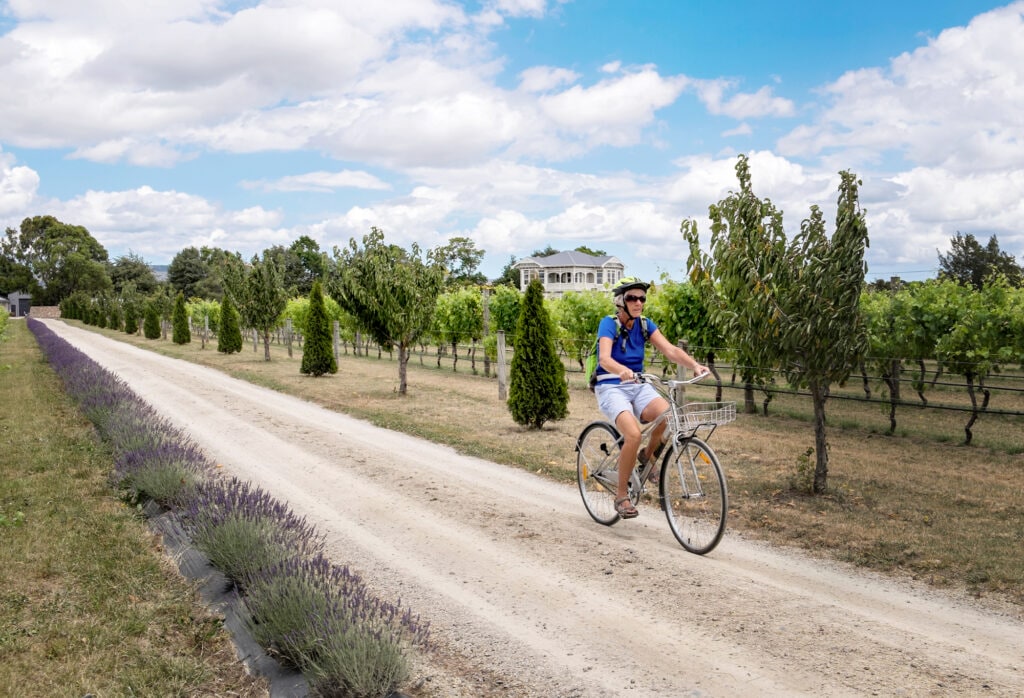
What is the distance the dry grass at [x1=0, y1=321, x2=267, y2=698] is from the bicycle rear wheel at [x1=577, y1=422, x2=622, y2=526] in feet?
11.3

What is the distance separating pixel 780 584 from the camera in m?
5.12

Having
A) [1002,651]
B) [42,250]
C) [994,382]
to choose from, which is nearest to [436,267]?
[1002,651]


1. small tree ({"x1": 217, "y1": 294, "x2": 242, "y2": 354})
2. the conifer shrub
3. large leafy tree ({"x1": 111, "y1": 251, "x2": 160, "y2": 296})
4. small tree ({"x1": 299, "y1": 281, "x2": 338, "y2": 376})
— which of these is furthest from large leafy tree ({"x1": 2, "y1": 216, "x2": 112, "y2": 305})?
small tree ({"x1": 299, "y1": 281, "x2": 338, "y2": 376})

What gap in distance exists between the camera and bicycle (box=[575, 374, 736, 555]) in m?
5.46

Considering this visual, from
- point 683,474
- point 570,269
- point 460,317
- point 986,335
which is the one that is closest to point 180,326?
point 460,317

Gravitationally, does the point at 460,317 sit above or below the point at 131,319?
below

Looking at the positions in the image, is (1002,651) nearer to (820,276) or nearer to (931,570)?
(931,570)

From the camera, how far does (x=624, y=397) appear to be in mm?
6070

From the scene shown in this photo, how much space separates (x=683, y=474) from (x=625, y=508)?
0.68 m

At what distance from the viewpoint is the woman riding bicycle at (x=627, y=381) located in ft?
19.4

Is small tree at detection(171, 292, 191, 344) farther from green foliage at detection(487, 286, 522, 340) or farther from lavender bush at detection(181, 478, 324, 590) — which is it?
lavender bush at detection(181, 478, 324, 590)

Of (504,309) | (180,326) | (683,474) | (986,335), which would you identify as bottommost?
(683,474)

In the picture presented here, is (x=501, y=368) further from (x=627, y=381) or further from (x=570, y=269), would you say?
(x=570, y=269)

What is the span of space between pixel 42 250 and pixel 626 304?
145 meters
